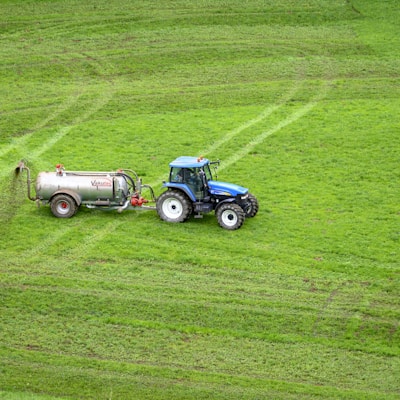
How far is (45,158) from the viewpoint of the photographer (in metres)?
47.3

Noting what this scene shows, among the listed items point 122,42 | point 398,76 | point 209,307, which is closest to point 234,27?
point 122,42

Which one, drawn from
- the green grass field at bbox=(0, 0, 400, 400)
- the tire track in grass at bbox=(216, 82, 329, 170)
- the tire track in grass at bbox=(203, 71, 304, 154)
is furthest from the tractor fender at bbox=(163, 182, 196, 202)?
the tire track in grass at bbox=(203, 71, 304, 154)

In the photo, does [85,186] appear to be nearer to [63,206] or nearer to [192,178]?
[63,206]

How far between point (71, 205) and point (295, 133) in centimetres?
1622

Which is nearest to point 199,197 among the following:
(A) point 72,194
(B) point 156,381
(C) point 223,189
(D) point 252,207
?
(C) point 223,189

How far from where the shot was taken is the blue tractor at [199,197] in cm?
3869

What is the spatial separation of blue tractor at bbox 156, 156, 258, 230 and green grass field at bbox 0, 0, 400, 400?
78 centimetres

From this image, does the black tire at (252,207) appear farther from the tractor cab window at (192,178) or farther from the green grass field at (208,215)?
the tractor cab window at (192,178)

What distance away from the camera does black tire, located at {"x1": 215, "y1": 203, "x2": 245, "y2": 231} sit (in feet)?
126

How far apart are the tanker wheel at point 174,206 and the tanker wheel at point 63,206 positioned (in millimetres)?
3663

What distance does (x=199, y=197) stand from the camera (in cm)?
3900

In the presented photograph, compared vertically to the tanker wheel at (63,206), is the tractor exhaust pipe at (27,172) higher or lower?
higher

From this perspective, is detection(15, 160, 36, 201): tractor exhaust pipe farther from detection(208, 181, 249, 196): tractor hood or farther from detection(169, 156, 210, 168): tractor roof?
detection(208, 181, 249, 196): tractor hood

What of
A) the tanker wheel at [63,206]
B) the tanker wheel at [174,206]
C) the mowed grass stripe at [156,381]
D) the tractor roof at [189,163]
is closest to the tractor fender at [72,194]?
the tanker wheel at [63,206]
